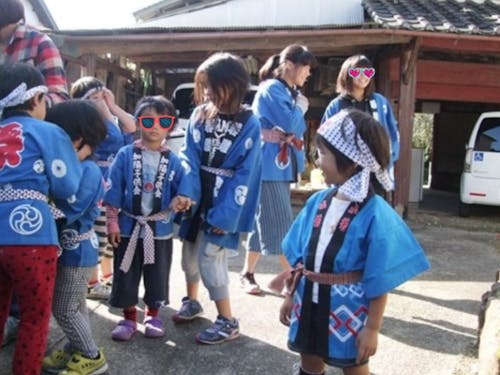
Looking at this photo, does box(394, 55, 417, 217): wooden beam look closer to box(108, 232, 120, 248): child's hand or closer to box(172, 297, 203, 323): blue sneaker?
box(172, 297, 203, 323): blue sneaker

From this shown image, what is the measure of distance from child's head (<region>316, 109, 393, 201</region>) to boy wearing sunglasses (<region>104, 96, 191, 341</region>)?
117cm

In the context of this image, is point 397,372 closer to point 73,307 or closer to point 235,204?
point 235,204

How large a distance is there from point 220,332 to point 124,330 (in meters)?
0.56

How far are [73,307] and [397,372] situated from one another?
67.3 inches

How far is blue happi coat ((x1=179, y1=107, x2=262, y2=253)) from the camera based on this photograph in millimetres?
3064

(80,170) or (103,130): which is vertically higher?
(103,130)

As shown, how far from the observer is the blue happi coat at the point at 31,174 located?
2.16m

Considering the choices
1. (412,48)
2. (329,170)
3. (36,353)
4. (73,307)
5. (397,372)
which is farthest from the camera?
(412,48)

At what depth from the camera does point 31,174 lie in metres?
2.19

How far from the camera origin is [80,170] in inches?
93.2

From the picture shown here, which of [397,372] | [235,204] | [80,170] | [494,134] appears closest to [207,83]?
[235,204]

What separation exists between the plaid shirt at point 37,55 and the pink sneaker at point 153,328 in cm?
137

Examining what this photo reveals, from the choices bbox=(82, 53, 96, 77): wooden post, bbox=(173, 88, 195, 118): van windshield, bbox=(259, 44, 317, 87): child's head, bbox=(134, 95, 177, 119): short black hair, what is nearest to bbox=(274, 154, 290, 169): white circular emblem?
bbox=(259, 44, 317, 87): child's head

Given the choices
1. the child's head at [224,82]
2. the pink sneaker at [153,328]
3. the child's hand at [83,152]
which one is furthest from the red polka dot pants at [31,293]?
the child's head at [224,82]
